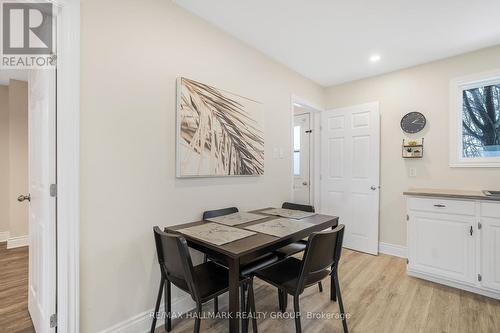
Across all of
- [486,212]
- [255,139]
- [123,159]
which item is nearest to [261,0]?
[255,139]

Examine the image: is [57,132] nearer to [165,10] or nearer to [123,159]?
[123,159]

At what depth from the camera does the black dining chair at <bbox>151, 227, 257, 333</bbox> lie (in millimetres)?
1345

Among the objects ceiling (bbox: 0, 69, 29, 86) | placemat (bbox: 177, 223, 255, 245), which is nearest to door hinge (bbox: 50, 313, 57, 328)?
placemat (bbox: 177, 223, 255, 245)

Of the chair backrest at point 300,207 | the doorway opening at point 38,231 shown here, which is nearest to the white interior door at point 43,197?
the doorway opening at point 38,231

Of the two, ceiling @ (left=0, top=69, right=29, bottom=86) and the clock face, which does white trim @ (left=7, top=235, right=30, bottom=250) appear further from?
the clock face

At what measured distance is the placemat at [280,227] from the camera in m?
1.71

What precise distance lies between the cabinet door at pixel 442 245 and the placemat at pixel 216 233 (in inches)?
81.9

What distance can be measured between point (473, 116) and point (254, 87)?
2.64m

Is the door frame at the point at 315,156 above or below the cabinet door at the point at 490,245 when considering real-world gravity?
above

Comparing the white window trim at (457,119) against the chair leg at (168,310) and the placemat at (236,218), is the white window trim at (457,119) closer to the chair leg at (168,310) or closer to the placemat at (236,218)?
the placemat at (236,218)

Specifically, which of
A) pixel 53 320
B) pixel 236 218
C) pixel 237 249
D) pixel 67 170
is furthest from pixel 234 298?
pixel 67 170

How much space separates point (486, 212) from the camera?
224cm

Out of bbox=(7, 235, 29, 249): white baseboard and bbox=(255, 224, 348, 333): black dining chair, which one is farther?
bbox=(7, 235, 29, 249): white baseboard

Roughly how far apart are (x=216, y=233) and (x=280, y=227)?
495 millimetres
